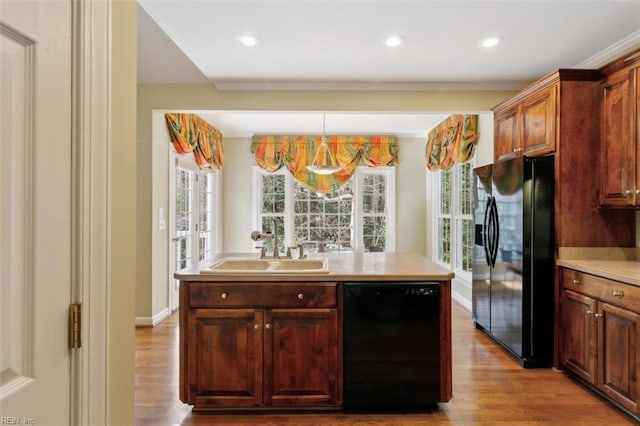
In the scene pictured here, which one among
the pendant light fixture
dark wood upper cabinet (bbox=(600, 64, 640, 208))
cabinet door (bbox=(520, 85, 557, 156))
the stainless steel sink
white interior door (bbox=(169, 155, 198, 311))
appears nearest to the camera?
dark wood upper cabinet (bbox=(600, 64, 640, 208))

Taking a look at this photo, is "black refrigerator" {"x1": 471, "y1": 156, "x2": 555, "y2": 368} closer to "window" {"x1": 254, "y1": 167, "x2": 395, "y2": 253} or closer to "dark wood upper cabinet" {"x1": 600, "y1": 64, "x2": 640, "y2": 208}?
"dark wood upper cabinet" {"x1": 600, "y1": 64, "x2": 640, "y2": 208}

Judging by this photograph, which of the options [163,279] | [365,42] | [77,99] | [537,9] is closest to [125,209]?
[77,99]

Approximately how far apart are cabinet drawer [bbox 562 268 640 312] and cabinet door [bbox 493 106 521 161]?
121cm

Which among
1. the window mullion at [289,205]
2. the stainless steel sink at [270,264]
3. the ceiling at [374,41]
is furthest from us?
the window mullion at [289,205]

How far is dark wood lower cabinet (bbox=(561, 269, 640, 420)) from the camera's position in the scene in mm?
2168

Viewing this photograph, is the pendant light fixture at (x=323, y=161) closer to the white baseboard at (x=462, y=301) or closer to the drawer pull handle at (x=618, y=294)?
the white baseboard at (x=462, y=301)

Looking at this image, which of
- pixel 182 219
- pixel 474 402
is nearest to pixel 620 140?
pixel 474 402

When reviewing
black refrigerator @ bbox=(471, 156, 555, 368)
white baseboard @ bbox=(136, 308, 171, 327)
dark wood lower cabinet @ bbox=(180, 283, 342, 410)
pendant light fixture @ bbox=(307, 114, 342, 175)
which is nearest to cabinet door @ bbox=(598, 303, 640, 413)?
black refrigerator @ bbox=(471, 156, 555, 368)

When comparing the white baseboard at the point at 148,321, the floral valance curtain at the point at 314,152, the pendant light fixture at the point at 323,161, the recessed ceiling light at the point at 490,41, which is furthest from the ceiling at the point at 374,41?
the white baseboard at the point at 148,321

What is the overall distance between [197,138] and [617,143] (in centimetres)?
438

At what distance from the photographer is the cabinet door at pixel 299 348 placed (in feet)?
7.14

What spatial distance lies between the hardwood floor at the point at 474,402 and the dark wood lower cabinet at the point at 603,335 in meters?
0.14

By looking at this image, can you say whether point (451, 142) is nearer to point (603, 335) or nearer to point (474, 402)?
point (603, 335)

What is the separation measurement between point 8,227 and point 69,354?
1.00 feet
